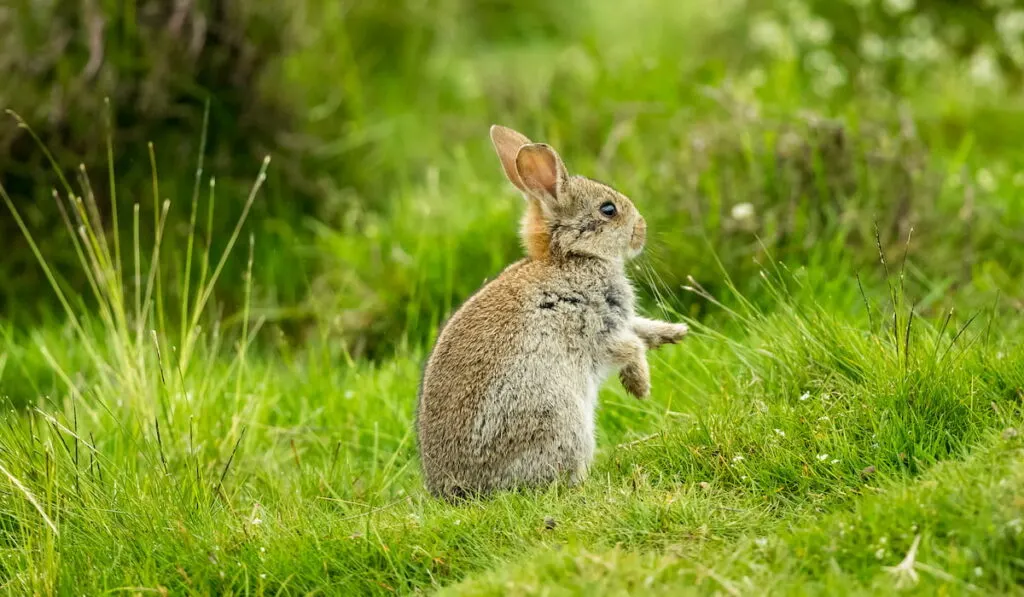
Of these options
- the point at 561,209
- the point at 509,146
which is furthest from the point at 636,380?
the point at 509,146

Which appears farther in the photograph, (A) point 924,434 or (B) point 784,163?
(B) point 784,163

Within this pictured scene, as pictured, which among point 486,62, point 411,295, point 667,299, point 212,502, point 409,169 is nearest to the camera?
point 212,502

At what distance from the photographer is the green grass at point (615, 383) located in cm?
408

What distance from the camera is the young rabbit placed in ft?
16.0

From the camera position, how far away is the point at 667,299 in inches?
253

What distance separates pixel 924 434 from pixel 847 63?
572 cm

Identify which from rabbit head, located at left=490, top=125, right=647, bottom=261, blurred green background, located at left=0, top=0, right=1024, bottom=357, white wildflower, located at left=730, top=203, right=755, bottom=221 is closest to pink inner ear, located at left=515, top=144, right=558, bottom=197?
rabbit head, located at left=490, top=125, right=647, bottom=261

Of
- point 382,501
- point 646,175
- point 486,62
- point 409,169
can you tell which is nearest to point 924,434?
point 382,501

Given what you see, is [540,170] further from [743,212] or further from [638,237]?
[743,212]

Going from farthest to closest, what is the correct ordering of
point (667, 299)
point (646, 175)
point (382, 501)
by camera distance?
point (646, 175) → point (667, 299) → point (382, 501)

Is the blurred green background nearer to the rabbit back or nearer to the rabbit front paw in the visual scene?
the rabbit front paw

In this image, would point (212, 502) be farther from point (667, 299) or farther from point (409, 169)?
point (409, 169)

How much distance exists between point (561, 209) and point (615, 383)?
1019 mm

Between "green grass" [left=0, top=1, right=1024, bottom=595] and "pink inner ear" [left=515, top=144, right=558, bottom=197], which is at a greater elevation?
"pink inner ear" [left=515, top=144, right=558, bottom=197]
